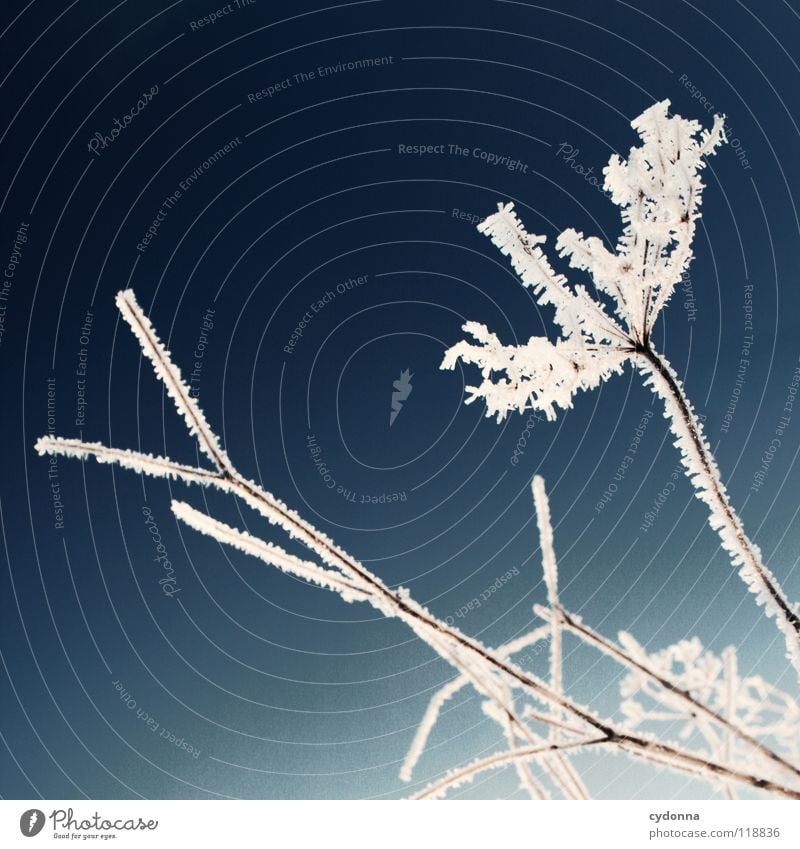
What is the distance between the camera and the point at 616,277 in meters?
0.49

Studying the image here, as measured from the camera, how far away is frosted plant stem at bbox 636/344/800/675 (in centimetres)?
44

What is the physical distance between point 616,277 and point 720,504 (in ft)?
0.66

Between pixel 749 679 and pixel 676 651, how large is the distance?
0.34 ft

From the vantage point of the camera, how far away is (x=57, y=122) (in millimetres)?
1767

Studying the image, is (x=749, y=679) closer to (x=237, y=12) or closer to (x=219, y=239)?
(x=219, y=239)
